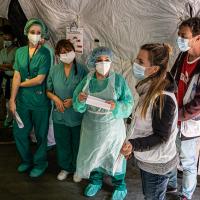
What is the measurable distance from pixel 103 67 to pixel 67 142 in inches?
29.9

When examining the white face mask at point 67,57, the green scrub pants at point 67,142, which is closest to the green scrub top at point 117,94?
the white face mask at point 67,57

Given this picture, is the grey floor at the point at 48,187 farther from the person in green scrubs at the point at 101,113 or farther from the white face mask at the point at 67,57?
the white face mask at the point at 67,57

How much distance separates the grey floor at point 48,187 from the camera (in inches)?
99.7

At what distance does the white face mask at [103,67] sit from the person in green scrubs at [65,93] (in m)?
0.29

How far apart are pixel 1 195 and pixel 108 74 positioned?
4.09 ft

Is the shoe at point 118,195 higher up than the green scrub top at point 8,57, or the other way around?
the green scrub top at point 8,57

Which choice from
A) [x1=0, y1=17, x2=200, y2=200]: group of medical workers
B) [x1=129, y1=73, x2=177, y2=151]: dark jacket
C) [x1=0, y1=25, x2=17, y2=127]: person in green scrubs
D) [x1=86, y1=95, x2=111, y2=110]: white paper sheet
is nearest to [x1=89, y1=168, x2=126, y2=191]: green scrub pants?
[x1=0, y1=17, x2=200, y2=200]: group of medical workers

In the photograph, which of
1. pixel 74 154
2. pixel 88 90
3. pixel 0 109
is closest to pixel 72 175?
pixel 74 154

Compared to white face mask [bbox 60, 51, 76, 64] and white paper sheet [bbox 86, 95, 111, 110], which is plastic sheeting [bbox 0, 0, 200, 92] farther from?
white paper sheet [bbox 86, 95, 111, 110]

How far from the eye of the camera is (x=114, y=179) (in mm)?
2506

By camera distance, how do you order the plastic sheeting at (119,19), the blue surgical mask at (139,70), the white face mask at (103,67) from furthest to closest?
the plastic sheeting at (119,19), the white face mask at (103,67), the blue surgical mask at (139,70)

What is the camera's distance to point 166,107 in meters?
1.48

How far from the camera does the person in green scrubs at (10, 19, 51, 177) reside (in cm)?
255

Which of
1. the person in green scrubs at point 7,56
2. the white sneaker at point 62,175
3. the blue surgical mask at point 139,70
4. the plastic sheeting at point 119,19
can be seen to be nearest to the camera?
the blue surgical mask at point 139,70
